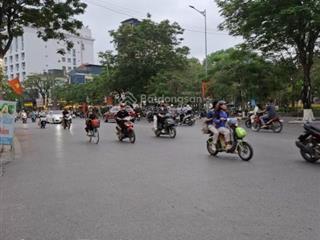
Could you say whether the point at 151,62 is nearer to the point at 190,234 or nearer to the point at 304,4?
the point at 304,4

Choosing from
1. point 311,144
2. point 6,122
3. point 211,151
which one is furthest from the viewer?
point 6,122

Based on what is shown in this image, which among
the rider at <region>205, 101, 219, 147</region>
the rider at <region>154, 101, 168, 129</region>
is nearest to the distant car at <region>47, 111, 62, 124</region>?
the rider at <region>154, 101, 168, 129</region>

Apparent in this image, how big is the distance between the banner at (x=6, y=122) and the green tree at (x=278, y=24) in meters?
16.8

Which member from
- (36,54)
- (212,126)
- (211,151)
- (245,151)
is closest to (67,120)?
(211,151)

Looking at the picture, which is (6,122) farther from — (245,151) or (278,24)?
(278,24)

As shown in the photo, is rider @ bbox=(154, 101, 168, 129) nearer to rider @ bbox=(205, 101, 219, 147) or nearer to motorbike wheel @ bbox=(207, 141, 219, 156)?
rider @ bbox=(205, 101, 219, 147)

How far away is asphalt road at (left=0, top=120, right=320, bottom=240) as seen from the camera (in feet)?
17.8

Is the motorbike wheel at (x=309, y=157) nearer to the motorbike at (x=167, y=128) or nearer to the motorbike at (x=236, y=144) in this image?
the motorbike at (x=236, y=144)

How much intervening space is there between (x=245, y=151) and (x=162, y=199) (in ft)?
16.8

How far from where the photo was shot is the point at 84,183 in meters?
8.72

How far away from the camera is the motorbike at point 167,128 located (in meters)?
20.3

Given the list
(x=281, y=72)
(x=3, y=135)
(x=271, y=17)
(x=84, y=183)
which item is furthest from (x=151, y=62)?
(x=84, y=183)

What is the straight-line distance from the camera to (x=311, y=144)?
11172 mm

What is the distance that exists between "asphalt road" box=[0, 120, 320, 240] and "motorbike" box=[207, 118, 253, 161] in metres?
0.29
